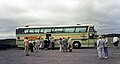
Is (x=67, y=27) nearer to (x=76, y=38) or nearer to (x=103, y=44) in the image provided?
(x=76, y=38)

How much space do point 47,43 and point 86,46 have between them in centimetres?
513

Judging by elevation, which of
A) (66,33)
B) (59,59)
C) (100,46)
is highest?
(66,33)

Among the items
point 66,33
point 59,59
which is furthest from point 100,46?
point 66,33

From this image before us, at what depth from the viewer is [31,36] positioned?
1656 inches

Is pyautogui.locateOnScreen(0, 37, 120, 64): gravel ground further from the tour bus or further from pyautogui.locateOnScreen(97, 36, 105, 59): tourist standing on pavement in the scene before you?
the tour bus

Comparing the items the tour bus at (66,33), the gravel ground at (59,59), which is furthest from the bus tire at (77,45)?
the gravel ground at (59,59)

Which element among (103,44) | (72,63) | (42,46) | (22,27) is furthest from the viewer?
(22,27)

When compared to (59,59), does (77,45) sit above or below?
below

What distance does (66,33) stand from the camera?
1613 inches

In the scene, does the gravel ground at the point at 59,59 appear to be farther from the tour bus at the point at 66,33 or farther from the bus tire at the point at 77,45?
the bus tire at the point at 77,45

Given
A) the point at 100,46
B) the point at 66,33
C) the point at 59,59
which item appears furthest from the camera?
the point at 66,33

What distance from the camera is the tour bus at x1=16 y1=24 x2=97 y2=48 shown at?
1588 inches

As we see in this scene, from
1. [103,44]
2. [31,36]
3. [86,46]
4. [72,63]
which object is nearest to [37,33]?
[31,36]

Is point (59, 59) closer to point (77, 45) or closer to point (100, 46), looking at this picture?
point (100, 46)
